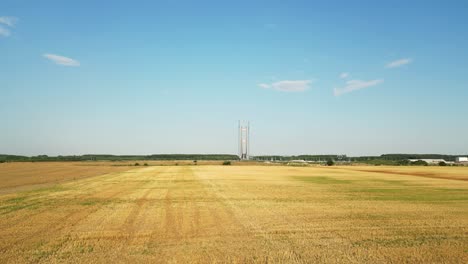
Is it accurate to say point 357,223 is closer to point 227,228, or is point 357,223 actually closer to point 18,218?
point 227,228

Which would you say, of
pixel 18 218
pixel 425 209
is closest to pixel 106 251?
pixel 18 218

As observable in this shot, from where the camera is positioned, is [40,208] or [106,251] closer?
[106,251]

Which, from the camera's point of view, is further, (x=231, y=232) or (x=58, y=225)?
(x=58, y=225)

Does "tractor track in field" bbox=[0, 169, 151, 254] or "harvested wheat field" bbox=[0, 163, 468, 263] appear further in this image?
"tractor track in field" bbox=[0, 169, 151, 254]

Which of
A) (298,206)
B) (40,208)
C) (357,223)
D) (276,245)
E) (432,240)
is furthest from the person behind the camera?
(298,206)

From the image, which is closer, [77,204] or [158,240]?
[158,240]

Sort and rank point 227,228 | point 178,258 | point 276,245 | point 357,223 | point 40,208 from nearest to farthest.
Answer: point 178,258, point 276,245, point 227,228, point 357,223, point 40,208

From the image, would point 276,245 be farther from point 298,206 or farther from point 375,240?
point 298,206

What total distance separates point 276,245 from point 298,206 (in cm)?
1014

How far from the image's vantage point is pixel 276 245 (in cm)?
1305

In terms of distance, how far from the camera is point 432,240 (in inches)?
549

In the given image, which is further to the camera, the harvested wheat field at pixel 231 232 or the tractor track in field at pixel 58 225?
the tractor track in field at pixel 58 225

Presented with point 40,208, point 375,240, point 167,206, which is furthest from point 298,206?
point 40,208

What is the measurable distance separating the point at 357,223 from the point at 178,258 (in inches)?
365
